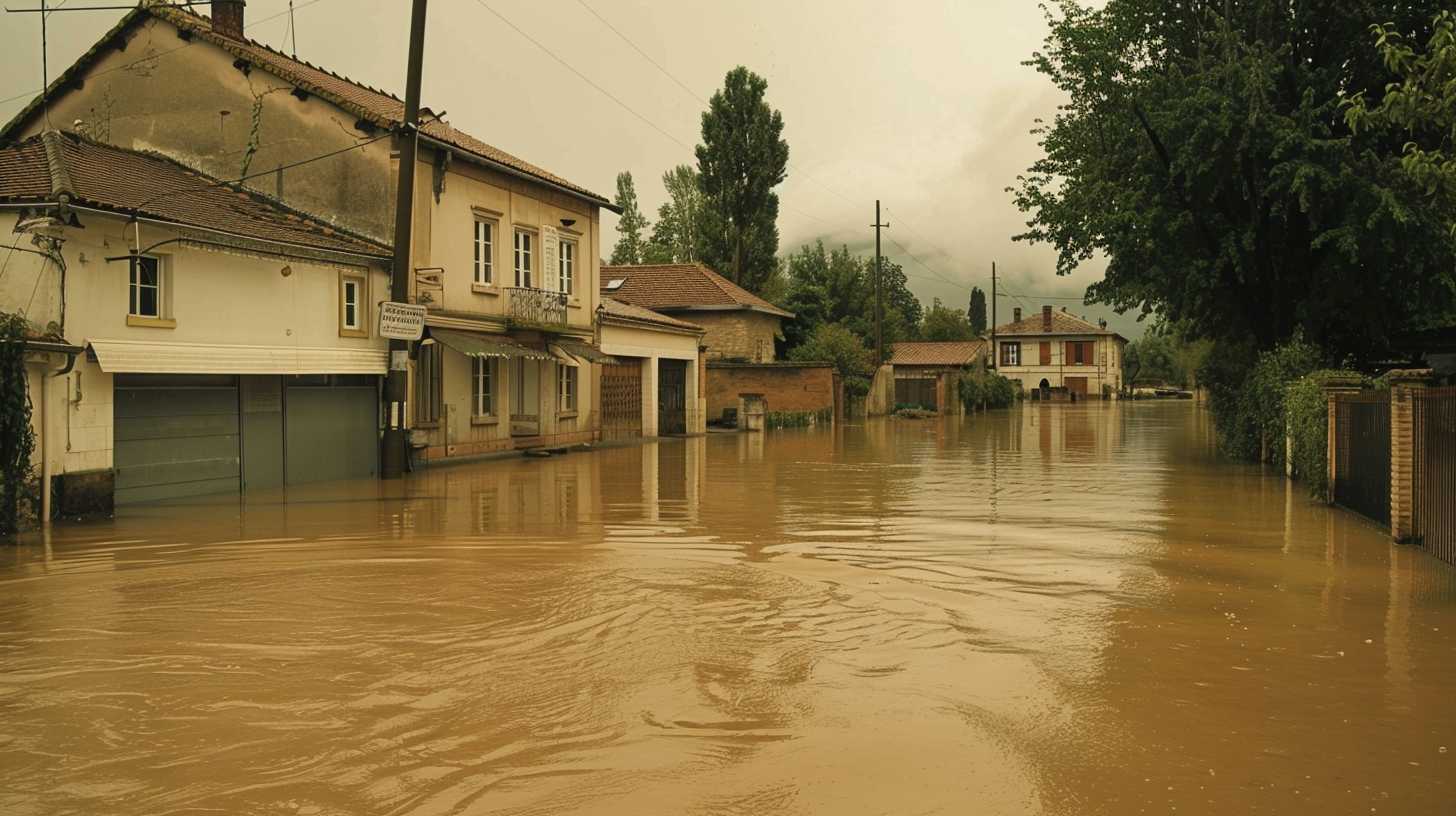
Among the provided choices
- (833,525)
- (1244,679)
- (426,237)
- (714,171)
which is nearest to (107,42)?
(426,237)

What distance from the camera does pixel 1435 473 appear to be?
39.3ft

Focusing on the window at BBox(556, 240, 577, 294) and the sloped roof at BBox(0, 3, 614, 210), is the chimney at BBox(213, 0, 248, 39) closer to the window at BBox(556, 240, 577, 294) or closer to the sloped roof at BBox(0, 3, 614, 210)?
the sloped roof at BBox(0, 3, 614, 210)

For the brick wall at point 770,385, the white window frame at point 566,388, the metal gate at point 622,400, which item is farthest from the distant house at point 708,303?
the white window frame at point 566,388

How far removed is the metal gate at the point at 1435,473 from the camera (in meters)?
11.4

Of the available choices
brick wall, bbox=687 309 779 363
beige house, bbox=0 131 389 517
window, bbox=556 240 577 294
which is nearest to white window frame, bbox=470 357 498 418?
window, bbox=556 240 577 294

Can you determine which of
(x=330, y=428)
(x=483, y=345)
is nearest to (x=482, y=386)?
(x=483, y=345)

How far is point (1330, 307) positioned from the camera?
23.9m

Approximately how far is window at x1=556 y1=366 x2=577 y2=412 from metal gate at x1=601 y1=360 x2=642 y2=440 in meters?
3.50

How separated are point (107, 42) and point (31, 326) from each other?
11656 mm

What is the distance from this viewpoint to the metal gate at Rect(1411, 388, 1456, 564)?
448 inches

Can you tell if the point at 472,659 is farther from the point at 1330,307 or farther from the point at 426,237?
the point at 1330,307

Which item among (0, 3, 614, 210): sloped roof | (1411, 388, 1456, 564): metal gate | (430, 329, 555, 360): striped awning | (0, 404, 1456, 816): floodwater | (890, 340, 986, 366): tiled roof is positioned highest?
(0, 3, 614, 210): sloped roof

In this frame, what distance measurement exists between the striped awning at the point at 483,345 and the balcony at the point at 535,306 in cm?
64

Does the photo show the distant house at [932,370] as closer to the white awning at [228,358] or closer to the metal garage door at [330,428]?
the metal garage door at [330,428]
